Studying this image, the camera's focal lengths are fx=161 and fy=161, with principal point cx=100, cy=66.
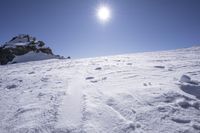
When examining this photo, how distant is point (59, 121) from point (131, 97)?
1.83 m

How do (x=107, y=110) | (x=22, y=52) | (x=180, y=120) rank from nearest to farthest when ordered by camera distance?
(x=180, y=120), (x=107, y=110), (x=22, y=52)

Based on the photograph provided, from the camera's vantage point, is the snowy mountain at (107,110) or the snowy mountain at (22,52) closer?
the snowy mountain at (107,110)

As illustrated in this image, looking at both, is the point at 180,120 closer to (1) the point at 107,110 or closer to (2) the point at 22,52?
(1) the point at 107,110

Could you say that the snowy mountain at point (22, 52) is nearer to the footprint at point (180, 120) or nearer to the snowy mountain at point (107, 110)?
the snowy mountain at point (107, 110)

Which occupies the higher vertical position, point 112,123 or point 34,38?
point 34,38

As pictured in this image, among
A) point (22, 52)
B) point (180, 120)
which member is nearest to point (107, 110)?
point (180, 120)

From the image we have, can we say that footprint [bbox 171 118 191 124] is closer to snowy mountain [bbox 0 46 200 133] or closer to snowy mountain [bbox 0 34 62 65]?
snowy mountain [bbox 0 46 200 133]

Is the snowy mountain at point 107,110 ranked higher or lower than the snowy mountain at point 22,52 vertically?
lower

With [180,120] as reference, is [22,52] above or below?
above

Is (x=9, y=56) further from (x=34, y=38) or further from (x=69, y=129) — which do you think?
(x=69, y=129)

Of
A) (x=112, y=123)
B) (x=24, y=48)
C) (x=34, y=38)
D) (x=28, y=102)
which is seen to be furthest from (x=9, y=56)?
(x=112, y=123)

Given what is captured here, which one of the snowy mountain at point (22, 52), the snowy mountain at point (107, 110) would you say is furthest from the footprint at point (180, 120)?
the snowy mountain at point (22, 52)

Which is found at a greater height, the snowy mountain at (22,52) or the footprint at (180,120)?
the snowy mountain at (22,52)

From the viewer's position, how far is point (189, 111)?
3172 mm
